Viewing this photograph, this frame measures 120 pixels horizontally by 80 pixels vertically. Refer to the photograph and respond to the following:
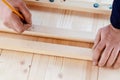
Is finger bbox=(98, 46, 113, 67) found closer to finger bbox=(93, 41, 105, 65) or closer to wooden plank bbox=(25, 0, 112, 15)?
finger bbox=(93, 41, 105, 65)

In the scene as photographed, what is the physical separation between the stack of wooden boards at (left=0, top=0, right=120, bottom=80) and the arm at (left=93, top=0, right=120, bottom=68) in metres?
0.03

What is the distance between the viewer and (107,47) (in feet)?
3.08

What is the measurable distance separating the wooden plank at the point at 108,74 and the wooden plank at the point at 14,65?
0.27 meters

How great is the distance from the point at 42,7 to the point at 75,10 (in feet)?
0.46

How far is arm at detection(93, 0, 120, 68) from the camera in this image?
0.93 metres

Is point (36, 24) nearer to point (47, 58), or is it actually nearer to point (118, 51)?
point (47, 58)

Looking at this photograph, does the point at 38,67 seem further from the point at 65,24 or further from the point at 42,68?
the point at 65,24

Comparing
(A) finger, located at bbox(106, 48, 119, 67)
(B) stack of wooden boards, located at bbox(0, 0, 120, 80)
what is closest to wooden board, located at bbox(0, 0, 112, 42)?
(B) stack of wooden boards, located at bbox(0, 0, 120, 80)

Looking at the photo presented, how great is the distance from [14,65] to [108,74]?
0.35 meters

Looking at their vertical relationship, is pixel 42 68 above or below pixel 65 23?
below

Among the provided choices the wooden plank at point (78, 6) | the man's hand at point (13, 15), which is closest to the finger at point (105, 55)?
the wooden plank at point (78, 6)

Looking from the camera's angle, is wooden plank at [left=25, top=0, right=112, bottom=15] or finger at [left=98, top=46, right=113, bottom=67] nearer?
finger at [left=98, top=46, right=113, bottom=67]

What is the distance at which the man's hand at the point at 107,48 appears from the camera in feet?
3.04

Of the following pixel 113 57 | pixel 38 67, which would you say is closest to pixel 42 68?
pixel 38 67
